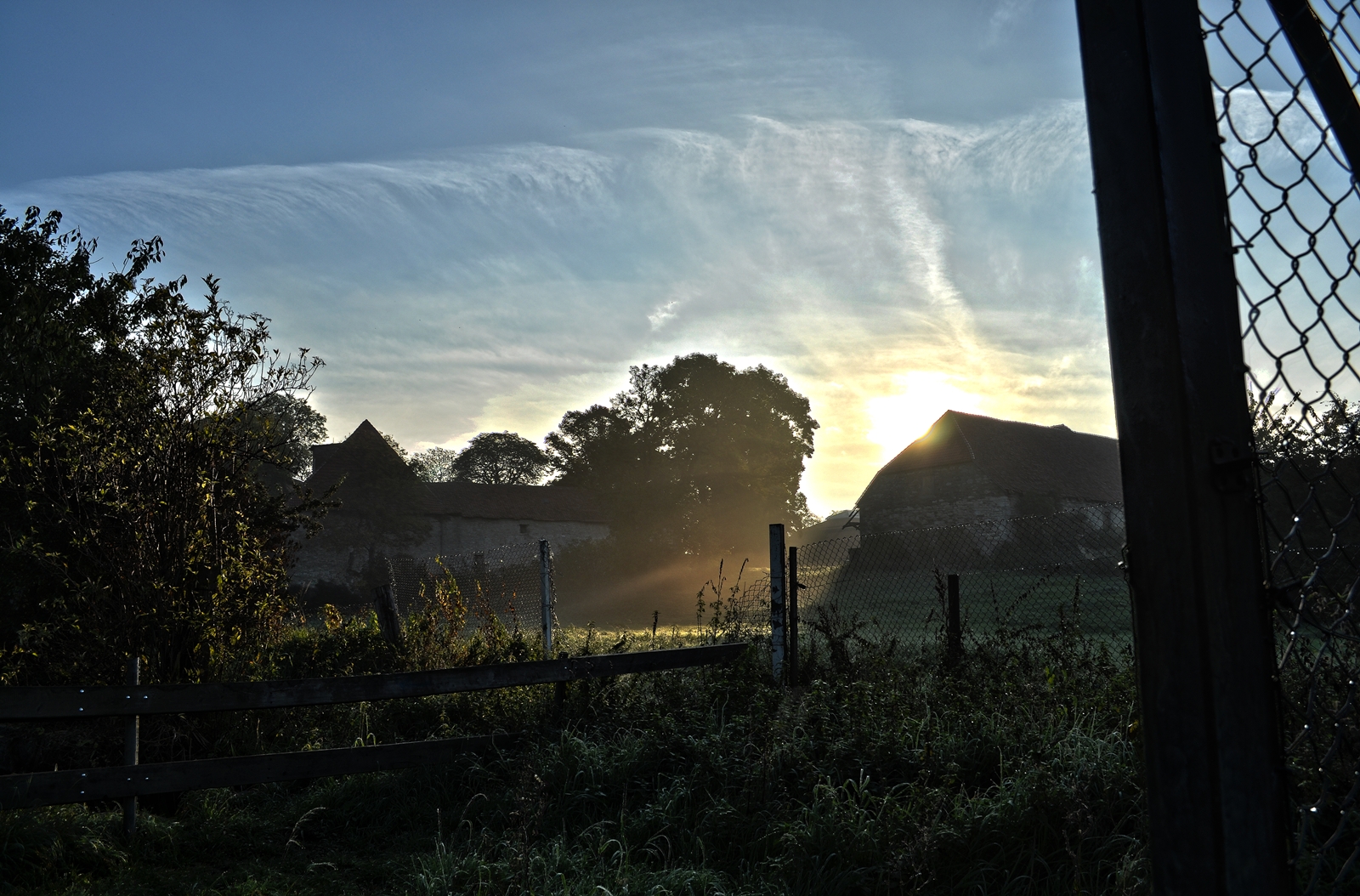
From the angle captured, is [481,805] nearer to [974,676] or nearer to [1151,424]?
[974,676]

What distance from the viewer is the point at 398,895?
3.77 m

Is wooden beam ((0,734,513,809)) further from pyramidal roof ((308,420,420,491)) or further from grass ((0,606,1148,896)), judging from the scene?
pyramidal roof ((308,420,420,491))

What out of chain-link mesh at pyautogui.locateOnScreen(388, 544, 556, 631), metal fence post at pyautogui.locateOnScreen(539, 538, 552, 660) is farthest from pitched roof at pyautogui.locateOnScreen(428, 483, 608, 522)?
metal fence post at pyautogui.locateOnScreen(539, 538, 552, 660)

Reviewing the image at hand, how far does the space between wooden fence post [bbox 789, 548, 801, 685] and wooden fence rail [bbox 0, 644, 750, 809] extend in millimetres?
1487

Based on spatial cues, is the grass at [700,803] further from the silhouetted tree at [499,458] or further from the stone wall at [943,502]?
the silhouetted tree at [499,458]

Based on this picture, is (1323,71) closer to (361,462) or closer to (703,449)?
(361,462)

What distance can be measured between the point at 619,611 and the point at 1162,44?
29381 millimetres

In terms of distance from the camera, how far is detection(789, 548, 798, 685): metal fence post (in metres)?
7.44

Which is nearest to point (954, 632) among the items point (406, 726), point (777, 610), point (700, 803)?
point (777, 610)

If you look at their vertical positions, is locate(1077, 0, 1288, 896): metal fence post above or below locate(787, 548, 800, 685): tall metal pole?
above

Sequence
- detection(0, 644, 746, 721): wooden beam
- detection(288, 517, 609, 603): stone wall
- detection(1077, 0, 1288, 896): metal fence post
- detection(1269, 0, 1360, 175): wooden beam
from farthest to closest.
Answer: detection(288, 517, 609, 603): stone wall → detection(0, 644, 746, 721): wooden beam → detection(1269, 0, 1360, 175): wooden beam → detection(1077, 0, 1288, 896): metal fence post

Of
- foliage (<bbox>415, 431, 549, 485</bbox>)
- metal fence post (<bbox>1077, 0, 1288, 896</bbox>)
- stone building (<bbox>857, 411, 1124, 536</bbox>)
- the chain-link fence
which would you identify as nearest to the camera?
metal fence post (<bbox>1077, 0, 1288, 896</bbox>)

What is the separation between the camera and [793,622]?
7723mm

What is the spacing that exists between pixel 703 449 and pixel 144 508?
38.9 metres
